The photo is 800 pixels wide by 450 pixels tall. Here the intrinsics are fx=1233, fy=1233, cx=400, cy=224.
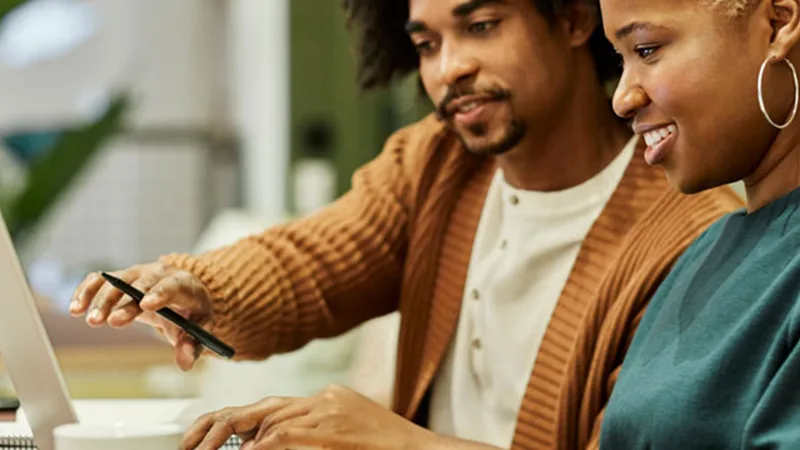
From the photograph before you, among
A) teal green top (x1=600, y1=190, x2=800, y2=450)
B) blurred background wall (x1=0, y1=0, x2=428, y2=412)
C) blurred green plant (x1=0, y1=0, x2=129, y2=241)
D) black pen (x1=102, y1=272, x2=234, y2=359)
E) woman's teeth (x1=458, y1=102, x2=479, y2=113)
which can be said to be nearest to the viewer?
teal green top (x1=600, y1=190, x2=800, y2=450)

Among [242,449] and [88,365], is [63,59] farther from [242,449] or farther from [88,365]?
[242,449]

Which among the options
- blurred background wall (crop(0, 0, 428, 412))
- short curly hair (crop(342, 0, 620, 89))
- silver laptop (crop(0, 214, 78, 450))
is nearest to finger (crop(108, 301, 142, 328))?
silver laptop (crop(0, 214, 78, 450))

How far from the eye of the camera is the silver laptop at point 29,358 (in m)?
0.90

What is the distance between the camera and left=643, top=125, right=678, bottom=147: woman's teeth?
0.86 meters

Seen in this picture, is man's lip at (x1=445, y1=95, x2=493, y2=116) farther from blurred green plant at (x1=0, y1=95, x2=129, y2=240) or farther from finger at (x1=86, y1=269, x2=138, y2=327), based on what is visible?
blurred green plant at (x1=0, y1=95, x2=129, y2=240)

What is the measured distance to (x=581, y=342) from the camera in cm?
117

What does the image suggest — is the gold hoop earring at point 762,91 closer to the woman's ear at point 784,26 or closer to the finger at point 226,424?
the woman's ear at point 784,26

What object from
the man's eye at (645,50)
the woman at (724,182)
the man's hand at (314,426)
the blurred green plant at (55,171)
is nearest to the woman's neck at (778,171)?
the woman at (724,182)

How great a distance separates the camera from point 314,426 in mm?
976

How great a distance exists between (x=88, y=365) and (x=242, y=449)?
1.87m

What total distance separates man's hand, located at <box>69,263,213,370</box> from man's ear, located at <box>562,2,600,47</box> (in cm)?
47

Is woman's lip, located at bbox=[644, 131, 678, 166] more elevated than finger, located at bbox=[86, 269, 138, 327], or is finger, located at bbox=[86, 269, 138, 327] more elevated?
woman's lip, located at bbox=[644, 131, 678, 166]

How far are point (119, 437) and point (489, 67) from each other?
0.60 m

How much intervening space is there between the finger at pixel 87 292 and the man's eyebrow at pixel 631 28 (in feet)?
1.62
